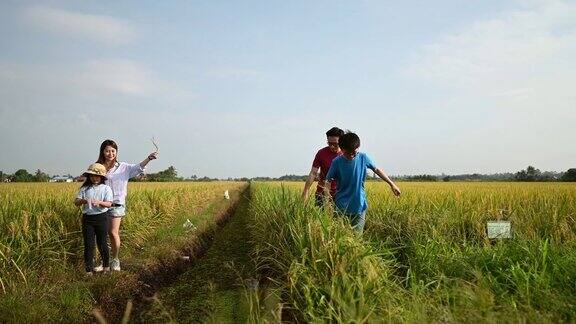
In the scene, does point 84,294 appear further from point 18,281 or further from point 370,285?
point 370,285

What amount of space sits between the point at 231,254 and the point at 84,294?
2.82 meters

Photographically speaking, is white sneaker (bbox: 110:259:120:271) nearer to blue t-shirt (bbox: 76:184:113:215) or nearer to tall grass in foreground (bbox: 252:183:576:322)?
blue t-shirt (bbox: 76:184:113:215)

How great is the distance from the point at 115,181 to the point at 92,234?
2.54 feet

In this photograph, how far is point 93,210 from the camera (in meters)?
5.50

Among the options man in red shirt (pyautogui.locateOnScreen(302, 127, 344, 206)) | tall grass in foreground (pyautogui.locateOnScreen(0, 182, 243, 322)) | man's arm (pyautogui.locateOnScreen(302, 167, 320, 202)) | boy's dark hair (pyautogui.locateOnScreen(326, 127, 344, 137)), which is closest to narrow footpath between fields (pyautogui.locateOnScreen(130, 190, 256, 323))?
tall grass in foreground (pyautogui.locateOnScreen(0, 182, 243, 322))

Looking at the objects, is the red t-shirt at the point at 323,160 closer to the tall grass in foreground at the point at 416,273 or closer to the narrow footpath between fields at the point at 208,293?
the tall grass in foreground at the point at 416,273

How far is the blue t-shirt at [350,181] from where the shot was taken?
Answer: 16.3 feet

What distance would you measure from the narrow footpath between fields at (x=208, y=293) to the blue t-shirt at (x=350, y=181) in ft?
4.60

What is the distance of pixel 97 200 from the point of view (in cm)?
546

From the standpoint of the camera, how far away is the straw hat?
5.52m

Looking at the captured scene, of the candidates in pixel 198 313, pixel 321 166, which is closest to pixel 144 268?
pixel 198 313

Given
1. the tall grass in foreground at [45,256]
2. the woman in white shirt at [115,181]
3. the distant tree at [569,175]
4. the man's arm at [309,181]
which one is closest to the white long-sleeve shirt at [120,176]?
the woman in white shirt at [115,181]

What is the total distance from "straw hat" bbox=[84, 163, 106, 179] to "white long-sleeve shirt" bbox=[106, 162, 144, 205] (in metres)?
0.19

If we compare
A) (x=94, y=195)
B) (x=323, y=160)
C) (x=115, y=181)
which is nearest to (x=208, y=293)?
(x=94, y=195)
